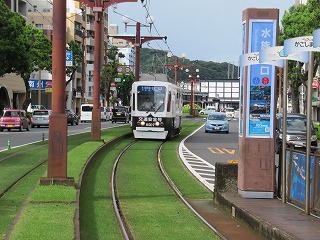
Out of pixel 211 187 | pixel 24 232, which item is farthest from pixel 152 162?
pixel 24 232

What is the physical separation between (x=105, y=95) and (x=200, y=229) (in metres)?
98.7

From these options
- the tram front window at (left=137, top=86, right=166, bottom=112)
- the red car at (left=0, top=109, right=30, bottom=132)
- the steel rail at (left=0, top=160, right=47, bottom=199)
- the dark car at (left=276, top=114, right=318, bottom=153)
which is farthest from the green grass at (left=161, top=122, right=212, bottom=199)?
the red car at (left=0, top=109, right=30, bottom=132)

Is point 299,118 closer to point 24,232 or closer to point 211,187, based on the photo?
point 211,187

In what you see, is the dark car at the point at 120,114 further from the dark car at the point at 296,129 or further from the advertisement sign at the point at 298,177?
the advertisement sign at the point at 298,177

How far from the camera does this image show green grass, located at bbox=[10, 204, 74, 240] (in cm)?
828

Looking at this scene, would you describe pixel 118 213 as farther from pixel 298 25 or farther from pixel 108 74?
pixel 108 74

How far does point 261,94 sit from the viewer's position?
482 inches

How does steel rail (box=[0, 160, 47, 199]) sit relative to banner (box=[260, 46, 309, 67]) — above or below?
below

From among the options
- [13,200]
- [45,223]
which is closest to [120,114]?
[13,200]

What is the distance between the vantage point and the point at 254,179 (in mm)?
12234

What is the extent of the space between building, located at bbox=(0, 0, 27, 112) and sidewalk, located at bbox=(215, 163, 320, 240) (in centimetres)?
5808

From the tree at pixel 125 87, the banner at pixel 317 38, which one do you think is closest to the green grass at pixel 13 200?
the banner at pixel 317 38

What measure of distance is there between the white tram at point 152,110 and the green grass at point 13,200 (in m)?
16.5

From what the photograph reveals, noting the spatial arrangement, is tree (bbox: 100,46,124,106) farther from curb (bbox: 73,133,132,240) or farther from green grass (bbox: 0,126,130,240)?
green grass (bbox: 0,126,130,240)
